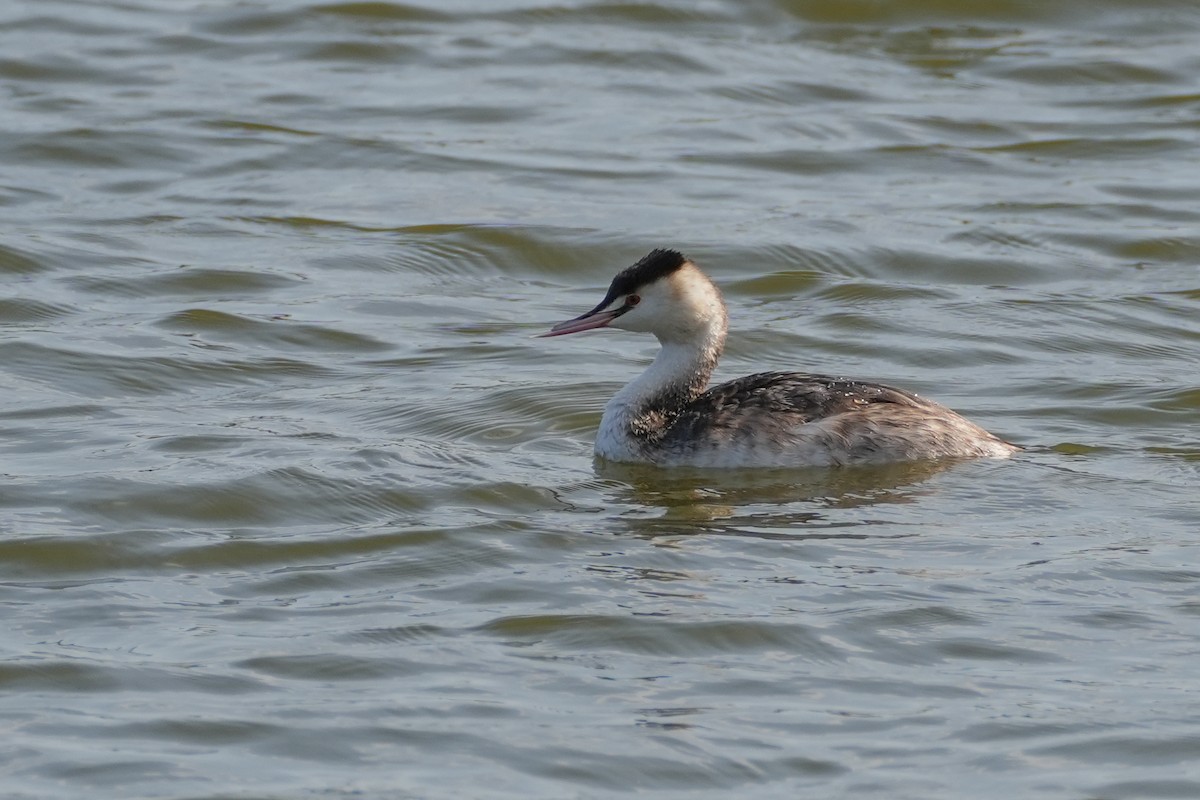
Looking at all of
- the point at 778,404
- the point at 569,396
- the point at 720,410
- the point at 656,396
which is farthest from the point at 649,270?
the point at 569,396

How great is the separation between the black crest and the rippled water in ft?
2.73

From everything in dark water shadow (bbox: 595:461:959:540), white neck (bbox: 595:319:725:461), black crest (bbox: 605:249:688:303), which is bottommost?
dark water shadow (bbox: 595:461:959:540)

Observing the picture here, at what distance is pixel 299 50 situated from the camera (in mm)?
18375

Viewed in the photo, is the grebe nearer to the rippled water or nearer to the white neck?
the white neck

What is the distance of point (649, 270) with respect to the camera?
31.7 feet

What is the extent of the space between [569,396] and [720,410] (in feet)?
4.31

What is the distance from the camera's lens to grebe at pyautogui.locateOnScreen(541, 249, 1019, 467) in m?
9.35

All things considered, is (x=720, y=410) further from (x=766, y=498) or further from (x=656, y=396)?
(x=766, y=498)

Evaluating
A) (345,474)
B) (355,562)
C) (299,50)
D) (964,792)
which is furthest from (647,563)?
(299,50)

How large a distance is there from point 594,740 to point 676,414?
364 cm

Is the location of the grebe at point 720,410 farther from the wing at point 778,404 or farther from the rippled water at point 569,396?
the rippled water at point 569,396

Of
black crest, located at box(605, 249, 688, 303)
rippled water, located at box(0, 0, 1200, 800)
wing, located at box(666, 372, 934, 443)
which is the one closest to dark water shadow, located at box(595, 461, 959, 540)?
rippled water, located at box(0, 0, 1200, 800)

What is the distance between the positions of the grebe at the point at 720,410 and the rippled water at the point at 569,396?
0.16 m

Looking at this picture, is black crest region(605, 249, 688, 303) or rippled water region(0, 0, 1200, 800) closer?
rippled water region(0, 0, 1200, 800)
